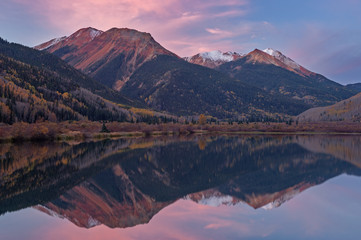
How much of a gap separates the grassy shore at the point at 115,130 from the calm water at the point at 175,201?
3955 centimetres

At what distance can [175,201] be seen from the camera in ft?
73.8

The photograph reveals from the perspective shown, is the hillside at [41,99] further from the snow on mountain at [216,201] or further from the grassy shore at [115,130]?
the snow on mountain at [216,201]

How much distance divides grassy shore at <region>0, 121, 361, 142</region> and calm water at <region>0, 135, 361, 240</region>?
39555 millimetres

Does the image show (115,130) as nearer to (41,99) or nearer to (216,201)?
(41,99)

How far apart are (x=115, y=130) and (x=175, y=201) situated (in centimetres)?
9350

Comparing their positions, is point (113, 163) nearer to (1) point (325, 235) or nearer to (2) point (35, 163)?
(2) point (35, 163)

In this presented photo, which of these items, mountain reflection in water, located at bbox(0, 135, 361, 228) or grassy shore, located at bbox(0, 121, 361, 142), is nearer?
mountain reflection in water, located at bbox(0, 135, 361, 228)

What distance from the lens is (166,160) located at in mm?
44344

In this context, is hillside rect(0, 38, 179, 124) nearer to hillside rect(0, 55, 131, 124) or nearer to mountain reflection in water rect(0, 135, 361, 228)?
hillside rect(0, 55, 131, 124)

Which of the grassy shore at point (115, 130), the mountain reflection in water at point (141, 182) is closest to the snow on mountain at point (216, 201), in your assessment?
the mountain reflection in water at point (141, 182)

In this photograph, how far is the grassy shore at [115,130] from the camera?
7638 centimetres

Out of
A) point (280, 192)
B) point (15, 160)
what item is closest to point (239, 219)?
point (280, 192)

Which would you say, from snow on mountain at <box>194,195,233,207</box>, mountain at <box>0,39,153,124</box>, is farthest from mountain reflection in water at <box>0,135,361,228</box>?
mountain at <box>0,39,153,124</box>

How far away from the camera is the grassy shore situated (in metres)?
76.4
